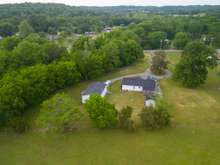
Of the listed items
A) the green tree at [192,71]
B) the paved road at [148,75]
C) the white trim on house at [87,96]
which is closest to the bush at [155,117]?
the white trim on house at [87,96]

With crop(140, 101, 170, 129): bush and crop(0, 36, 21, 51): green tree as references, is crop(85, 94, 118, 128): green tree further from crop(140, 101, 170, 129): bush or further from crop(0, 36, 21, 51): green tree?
crop(0, 36, 21, 51): green tree

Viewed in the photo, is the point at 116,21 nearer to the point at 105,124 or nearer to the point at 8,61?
the point at 8,61

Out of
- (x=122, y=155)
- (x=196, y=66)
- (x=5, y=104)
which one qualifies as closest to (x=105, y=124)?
(x=122, y=155)

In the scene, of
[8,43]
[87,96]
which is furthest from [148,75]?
[8,43]

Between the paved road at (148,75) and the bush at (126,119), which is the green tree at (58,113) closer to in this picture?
the bush at (126,119)

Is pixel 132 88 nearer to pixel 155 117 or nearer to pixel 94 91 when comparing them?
pixel 94 91
